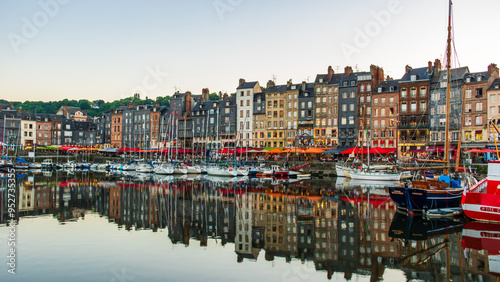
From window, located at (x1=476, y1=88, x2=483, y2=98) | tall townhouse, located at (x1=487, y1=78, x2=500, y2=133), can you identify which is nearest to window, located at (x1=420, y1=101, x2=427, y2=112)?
window, located at (x1=476, y1=88, x2=483, y2=98)

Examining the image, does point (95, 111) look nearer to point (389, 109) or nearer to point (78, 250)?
point (389, 109)

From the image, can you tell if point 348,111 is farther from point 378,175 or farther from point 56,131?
point 56,131

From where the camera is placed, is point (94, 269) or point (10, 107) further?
point (10, 107)

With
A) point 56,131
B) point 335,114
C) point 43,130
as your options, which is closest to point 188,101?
point 335,114

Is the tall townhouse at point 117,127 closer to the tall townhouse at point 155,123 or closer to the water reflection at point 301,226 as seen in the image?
the tall townhouse at point 155,123

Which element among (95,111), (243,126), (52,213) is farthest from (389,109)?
(95,111)

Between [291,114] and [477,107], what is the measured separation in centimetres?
3218

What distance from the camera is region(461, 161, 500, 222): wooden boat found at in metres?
21.2

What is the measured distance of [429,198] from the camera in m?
23.9

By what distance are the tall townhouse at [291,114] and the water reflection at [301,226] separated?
44769mm

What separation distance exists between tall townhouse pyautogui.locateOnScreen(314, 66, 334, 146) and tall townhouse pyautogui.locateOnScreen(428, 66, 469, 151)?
17.8 m

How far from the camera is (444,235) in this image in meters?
18.7

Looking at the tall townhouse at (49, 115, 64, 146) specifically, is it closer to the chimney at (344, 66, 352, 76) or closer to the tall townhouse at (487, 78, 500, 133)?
the chimney at (344, 66, 352, 76)

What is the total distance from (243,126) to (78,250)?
66140 millimetres
